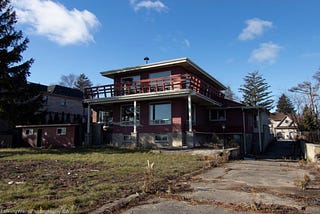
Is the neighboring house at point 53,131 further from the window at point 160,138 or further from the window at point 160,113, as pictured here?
the window at point 160,138

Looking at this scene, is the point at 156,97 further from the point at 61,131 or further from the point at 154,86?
the point at 61,131

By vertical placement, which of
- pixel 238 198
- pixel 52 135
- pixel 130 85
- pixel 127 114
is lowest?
Result: pixel 238 198

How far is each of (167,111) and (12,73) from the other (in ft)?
45.1

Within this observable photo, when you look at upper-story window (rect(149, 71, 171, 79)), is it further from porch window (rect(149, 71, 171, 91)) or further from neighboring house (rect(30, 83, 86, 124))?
neighboring house (rect(30, 83, 86, 124))

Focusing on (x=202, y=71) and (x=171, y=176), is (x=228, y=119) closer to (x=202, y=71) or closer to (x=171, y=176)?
(x=202, y=71)

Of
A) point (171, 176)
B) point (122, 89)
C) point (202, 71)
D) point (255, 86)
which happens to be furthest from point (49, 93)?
point (255, 86)

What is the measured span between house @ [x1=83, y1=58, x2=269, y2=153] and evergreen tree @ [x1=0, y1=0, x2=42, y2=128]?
5275 mm

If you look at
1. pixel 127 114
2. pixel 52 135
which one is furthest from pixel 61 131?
pixel 127 114

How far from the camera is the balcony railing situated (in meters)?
20.6

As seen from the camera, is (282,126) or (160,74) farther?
(282,126)

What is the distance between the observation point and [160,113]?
22016 mm

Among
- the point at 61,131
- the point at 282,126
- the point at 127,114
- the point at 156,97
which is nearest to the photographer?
the point at 156,97

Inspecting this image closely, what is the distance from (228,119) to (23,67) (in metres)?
19.4

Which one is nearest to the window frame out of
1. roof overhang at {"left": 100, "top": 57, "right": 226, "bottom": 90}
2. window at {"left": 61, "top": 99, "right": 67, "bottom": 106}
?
roof overhang at {"left": 100, "top": 57, "right": 226, "bottom": 90}
